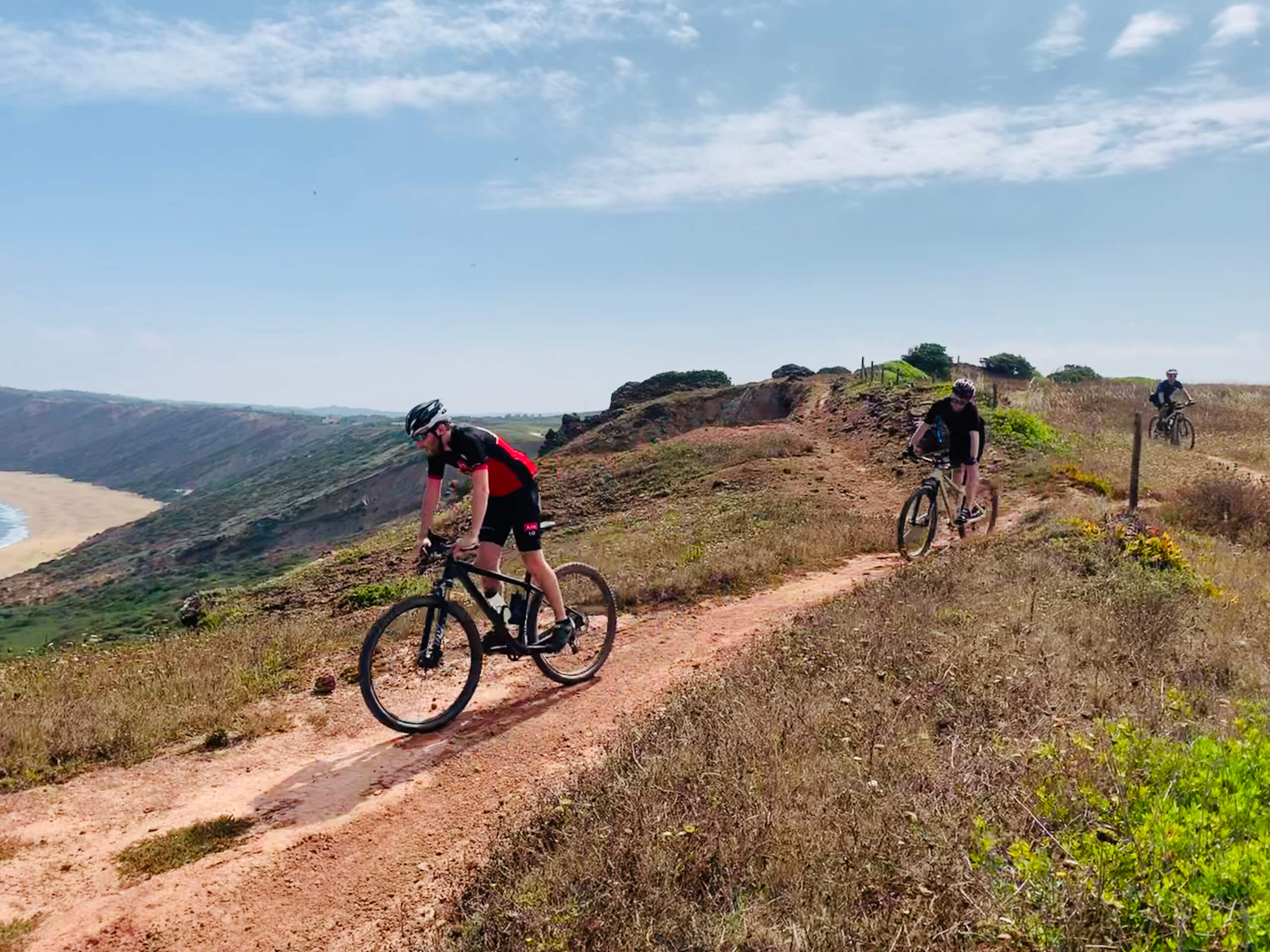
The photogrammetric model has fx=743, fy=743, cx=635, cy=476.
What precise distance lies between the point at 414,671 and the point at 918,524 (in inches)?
332

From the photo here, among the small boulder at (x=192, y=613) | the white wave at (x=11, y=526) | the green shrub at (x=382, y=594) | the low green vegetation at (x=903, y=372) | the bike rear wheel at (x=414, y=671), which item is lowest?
the white wave at (x=11, y=526)

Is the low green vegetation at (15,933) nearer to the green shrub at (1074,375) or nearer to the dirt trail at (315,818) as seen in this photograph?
the dirt trail at (315,818)

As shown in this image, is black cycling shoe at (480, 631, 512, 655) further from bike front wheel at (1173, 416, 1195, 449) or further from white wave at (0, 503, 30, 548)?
white wave at (0, 503, 30, 548)

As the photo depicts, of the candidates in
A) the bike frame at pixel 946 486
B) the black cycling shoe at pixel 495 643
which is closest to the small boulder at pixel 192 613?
the black cycling shoe at pixel 495 643

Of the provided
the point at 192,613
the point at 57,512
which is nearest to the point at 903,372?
the point at 192,613

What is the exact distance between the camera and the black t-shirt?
1134 cm

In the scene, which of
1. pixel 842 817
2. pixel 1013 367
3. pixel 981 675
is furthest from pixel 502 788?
pixel 1013 367

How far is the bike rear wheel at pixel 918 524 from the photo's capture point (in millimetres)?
11867

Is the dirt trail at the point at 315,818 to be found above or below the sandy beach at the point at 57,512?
above

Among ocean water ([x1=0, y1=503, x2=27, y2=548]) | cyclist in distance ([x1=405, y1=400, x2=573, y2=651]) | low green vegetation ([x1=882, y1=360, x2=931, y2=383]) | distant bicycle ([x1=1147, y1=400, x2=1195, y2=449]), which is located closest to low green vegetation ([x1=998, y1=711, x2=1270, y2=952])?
cyclist in distance ([x1=405, y1=400, x2=573, y2=651])

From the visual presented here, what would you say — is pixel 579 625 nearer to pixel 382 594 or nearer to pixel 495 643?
pixel 495 643

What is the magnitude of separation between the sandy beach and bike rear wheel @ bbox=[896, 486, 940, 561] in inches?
3189

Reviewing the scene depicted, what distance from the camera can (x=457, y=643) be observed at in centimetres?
789

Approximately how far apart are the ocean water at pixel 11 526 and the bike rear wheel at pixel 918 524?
104 metres
